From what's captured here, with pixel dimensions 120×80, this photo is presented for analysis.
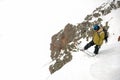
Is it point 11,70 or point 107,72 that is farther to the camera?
point 11,70

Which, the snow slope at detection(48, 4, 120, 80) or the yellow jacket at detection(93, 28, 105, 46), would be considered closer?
the snow slope at detection(48, 4, 120, 80)

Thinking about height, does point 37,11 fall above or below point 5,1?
below

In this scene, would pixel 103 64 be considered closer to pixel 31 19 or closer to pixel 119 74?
pixel 119 74

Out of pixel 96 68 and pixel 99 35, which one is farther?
pixel 99 35

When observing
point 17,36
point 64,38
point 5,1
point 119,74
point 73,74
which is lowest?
point 119,74

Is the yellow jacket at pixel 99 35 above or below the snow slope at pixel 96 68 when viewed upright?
above

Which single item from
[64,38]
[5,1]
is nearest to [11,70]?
[64,38]

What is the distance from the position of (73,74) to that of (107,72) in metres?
1.90

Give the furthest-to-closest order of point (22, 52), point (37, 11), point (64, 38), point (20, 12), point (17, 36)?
point (20, 12)
point (37, 11)
point (17, 36)
point (22, 52)
point (64, 38)

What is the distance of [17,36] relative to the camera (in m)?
58.9

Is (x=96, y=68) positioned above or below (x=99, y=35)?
below

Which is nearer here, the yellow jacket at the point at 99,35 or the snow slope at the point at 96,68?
the snow slope at the point at 96,68

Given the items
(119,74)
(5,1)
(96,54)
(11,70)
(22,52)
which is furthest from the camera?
(5,1)

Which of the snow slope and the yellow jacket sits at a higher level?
the yellow jacket
